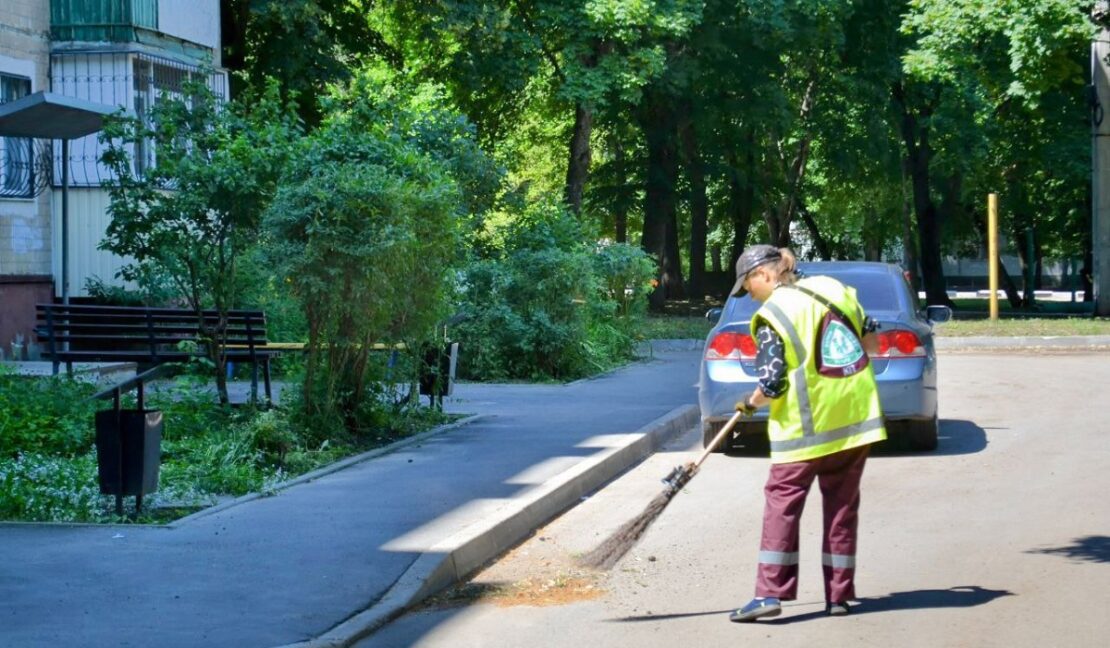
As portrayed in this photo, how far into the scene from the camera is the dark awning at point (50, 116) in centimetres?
→ 1420

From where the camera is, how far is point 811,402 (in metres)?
6.77

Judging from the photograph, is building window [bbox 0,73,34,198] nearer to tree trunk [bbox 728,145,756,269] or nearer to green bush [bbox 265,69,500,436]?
green bush [bbox 265,69,500,436]

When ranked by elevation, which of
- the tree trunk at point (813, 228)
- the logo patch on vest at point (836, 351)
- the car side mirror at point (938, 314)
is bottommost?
the logo patch on vest at point (836, 351)

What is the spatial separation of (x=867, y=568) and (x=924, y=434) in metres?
4.95

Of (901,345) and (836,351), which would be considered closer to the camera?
(836,351)

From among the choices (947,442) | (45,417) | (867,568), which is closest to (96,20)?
(45,417)

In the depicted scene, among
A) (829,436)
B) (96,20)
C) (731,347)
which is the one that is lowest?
(829,436)

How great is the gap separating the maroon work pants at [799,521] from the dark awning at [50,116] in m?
9.52

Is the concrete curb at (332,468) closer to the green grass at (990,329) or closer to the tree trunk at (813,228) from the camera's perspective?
the green grass at (990,329)

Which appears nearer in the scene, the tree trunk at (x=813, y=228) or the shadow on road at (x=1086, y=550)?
the shadow on road at (x=1086, y=550)

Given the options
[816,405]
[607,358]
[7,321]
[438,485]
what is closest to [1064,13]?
[607,358]

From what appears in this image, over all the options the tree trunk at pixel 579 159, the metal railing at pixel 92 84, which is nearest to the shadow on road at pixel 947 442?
the metal railing at pixel 92 84

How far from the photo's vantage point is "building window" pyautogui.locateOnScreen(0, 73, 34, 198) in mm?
19703

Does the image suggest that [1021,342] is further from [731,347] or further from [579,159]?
[731,347]
